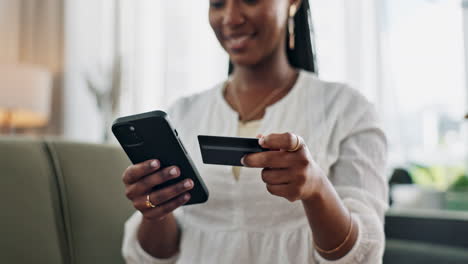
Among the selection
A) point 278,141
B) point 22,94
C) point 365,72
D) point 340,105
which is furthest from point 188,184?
point 22,94

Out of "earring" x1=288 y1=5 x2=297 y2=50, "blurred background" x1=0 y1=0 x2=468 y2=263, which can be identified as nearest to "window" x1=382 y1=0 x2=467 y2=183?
"blurred background" x1=0 y1=0 x2=468 y2=263

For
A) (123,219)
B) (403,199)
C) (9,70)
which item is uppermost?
(9,70)

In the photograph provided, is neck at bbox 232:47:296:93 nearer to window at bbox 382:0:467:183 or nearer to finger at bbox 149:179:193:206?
finger at bbox 149:179:193:206

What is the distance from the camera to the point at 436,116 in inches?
58.4

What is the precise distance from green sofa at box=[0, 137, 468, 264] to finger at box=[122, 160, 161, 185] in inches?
9.0

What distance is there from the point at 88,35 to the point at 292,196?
1.95m

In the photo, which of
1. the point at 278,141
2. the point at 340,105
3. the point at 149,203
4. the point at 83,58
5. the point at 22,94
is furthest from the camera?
the point at 83,58

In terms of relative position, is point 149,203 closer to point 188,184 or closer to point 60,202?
point 188,184

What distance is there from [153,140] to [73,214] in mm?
314

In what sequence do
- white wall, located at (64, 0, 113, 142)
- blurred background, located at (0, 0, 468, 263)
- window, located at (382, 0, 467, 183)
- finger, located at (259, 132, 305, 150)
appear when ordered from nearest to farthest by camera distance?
finger, located at (259, 132, 305, 150) → blurred background, located at (0, 0, 468, 263) → window, located at (382, 0, 467, 183) → white wall, located at (64, 0, 113, 142)

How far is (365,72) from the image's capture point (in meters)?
1.52

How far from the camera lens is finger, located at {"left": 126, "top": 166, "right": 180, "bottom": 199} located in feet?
1.53

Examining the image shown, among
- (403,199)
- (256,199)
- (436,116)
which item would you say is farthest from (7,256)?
(436,116)

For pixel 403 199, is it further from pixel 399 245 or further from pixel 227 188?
pixel 227 188
